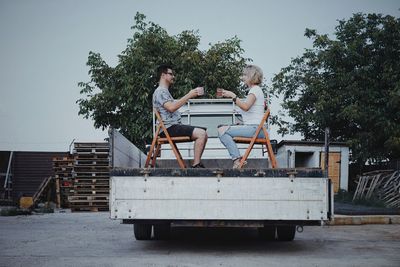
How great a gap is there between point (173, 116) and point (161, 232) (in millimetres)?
1904

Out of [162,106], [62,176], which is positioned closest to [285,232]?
[162,106]

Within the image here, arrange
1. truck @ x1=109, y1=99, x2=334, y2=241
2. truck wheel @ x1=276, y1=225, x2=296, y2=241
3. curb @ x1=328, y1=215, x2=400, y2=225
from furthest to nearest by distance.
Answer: curb @ x1=328, y1=215, x2=400, y2=225 → truck wheel @ x1=276, y1=225, x2=296, y2=241 → truck @ x1=109, y1=99, x2=334, y2=241

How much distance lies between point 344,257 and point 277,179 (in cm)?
147

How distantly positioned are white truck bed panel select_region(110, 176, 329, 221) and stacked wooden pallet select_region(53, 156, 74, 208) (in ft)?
51.5

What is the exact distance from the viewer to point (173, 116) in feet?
23.4

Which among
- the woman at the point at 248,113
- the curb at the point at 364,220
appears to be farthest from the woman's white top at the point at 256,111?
the curb at the point at 364,220

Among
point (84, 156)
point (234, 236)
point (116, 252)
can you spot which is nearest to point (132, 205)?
point (116, 252)

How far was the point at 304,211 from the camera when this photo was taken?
5941 mm

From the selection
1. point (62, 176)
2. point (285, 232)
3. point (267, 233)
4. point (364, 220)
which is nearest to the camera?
point (285, 232)

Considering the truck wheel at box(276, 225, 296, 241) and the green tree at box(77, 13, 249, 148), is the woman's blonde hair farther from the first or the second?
the green tree at box(77, 13, 249, 148)

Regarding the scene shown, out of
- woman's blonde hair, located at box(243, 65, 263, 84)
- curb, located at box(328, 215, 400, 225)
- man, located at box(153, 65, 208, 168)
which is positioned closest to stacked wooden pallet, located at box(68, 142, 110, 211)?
curb, located at box(328, 215, 400, 225)

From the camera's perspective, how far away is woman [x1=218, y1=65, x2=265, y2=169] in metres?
6.71

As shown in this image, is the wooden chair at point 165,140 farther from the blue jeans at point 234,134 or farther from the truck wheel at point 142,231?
the truck wheel at point 142,231

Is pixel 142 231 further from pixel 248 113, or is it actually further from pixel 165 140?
pixel 248 113
